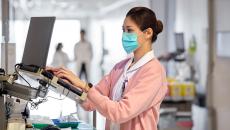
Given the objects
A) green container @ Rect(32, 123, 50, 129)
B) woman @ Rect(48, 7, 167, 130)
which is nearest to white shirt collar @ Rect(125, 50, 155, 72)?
woman @ Rect(48, 7, 167, 130)

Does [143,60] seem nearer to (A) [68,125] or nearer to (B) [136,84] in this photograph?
(B) [136,84]

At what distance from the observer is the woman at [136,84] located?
1.61 metres

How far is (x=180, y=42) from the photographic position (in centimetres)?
632

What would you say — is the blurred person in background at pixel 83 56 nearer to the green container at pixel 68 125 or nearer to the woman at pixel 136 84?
the green container at pixel 68 125

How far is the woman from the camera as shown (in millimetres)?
1609

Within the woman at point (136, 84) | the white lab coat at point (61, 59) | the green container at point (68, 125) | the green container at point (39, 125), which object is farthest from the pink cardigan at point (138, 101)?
the white lab coat at point (61, 59)

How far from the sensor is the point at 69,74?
5.52 ft

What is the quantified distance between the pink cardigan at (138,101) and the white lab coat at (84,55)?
20.9ft

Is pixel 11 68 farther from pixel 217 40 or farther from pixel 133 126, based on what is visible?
pixel 217 40

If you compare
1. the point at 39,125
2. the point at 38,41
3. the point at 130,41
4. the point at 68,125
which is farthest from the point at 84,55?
the point at 130,41

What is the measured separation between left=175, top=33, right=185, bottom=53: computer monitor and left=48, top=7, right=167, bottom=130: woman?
176 inches

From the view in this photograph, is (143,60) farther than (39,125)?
No

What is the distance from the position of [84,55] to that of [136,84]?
24.0 feet

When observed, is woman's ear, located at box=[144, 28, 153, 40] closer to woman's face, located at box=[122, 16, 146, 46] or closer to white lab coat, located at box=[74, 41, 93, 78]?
woman's face, located at box=[122, 16, 146, 46]
